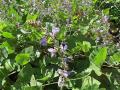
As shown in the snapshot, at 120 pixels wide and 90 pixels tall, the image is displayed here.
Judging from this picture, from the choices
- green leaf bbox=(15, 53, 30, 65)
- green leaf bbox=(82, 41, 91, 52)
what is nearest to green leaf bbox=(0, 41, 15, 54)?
green leaf bbox=(15, 53, 30, 65)

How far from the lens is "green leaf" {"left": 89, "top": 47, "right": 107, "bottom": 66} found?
104 inches

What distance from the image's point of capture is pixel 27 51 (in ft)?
9.31

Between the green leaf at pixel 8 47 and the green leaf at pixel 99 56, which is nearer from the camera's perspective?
the green leaf at pixel 99 56

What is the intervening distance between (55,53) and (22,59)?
1.15 feet

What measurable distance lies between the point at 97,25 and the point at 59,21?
0.35 metres

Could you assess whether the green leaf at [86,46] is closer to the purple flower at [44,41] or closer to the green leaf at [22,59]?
the purple flower at [44,41]

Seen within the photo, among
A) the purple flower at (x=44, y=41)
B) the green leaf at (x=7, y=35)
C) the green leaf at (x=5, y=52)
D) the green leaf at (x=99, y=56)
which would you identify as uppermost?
the green leaf at (x=7, y=35)

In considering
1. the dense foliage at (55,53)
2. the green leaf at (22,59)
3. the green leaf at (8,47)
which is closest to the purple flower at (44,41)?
the dense foliage at (55,53)

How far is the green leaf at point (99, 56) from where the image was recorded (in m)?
2.64

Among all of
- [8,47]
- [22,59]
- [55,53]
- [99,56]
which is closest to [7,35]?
[8,47]

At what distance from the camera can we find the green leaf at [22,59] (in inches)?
107

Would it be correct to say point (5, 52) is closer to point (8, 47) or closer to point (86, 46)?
point (8, 47)

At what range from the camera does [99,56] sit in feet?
8.73

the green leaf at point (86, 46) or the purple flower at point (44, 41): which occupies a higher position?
the purple flower at point (44, 41)
